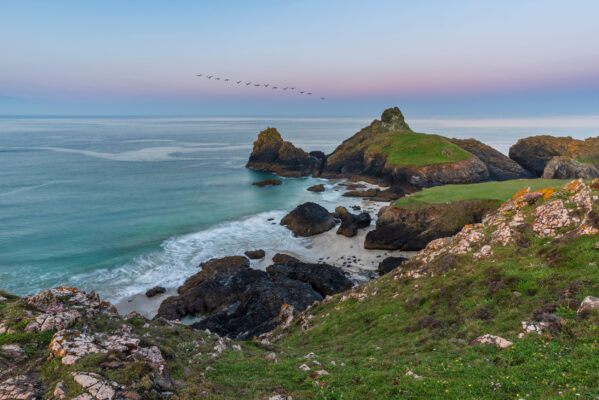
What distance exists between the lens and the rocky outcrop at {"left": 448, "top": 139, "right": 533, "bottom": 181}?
3334 inches

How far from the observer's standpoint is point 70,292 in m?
15.2

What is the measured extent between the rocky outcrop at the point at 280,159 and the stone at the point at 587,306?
91740 millimetres

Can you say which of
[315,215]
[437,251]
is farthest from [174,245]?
[437,251]

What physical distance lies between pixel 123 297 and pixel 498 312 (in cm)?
3487

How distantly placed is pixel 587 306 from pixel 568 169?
82799 mm

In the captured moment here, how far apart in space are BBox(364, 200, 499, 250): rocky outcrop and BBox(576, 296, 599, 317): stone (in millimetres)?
31515

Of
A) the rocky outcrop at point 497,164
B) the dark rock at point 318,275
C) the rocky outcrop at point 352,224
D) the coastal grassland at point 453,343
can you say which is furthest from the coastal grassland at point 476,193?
the rocky outcrop at point 497,164

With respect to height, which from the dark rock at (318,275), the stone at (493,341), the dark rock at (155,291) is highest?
the stone at (493,341)

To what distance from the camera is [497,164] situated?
8981cm

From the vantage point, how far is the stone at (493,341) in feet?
34.7

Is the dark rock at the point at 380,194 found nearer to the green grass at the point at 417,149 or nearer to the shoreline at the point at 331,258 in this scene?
the green grass at the point at 417,149

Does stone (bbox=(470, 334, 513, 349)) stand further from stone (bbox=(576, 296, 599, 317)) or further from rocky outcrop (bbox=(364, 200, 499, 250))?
rocky outcrop (bbox=(364, 200, 499, 250))

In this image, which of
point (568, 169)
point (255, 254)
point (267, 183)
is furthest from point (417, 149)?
point (255, 254)

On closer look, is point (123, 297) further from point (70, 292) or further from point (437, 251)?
point (437, 251)
